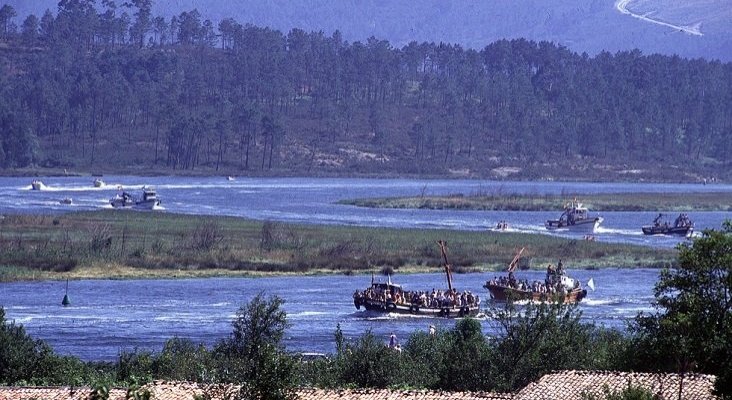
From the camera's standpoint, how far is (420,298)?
2931 inches

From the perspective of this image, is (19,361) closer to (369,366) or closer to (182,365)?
(182,365)

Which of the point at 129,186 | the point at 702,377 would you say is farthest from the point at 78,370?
the point at 129,186

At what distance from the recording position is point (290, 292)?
80250 millimetres

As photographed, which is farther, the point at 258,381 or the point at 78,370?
the point at 78,370

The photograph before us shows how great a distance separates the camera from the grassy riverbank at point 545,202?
14362cm

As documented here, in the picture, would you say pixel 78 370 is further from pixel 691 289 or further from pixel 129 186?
pixel 129 186

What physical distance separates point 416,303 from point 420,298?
47 cm

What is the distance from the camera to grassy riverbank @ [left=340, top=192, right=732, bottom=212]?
143625mm

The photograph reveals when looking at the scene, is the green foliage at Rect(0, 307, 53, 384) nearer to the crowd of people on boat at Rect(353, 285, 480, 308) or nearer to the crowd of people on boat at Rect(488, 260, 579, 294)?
the crowd of people on boat at Rect(353, 285, 480, 308)

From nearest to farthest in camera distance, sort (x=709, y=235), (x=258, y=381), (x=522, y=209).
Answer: (x=258, y=381) < (x=709, y=235) < (x=522, y=209)

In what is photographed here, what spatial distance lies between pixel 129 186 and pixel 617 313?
356 feet

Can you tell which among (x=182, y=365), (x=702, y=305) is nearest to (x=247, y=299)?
(x=182, y=365)

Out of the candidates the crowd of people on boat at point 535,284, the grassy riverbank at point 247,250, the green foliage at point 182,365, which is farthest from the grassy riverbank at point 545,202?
the green foliage at point 182,365

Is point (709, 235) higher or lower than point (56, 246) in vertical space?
higher
